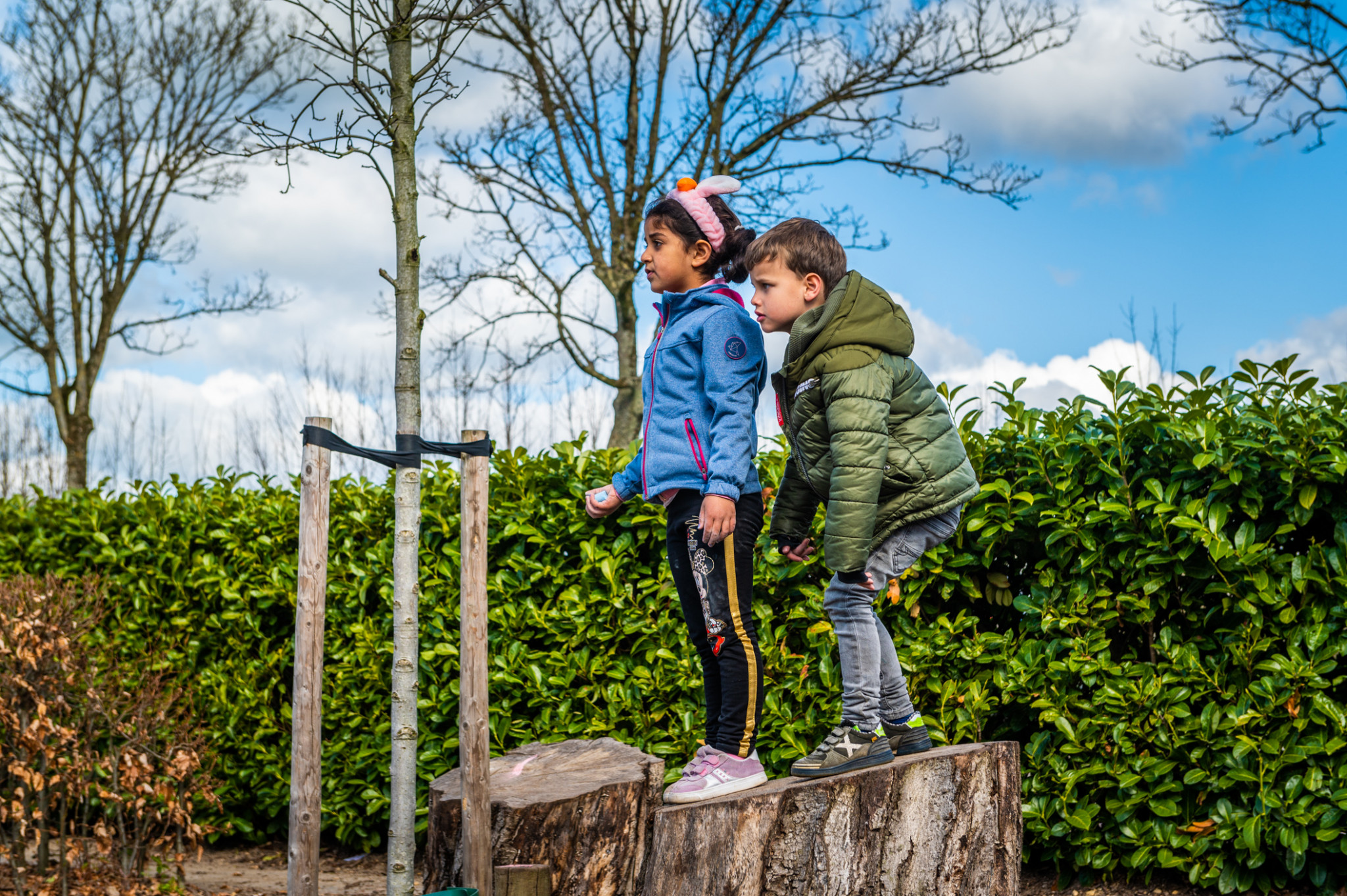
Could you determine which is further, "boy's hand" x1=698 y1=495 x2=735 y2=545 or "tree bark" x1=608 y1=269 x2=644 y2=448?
"tree bark" x1=608 y1=269 x2=644 y2=448

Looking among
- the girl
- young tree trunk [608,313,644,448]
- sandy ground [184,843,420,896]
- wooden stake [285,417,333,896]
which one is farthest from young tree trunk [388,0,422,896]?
young tree trunk [608,313,644,448]

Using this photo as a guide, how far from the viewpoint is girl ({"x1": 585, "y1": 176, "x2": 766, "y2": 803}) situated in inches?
122

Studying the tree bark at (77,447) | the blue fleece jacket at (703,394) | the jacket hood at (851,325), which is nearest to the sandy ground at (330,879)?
the blue fleece jacket at (703,394)

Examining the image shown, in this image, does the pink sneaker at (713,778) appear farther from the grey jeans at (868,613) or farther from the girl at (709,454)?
the grey jeans at (868,613)

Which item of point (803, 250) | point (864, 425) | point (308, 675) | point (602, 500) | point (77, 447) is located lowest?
point (308, 675)

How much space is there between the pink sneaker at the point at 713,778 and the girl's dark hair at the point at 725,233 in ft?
5.05

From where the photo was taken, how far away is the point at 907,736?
3.42 meters

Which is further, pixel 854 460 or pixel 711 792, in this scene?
pixel 711 792

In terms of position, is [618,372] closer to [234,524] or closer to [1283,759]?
[234,524]

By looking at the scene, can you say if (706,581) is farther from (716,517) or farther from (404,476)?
(404,476)

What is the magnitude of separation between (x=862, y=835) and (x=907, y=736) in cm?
39

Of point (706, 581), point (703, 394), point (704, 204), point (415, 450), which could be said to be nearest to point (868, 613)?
point (706, 581)

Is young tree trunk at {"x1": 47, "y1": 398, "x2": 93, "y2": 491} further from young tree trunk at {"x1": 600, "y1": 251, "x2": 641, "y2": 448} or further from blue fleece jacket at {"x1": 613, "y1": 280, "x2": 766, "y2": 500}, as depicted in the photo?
blue fleece jacket at {"x1": 613, "y1": 280, "x2": 766, "y2": 500}

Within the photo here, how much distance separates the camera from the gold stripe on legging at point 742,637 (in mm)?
3139
